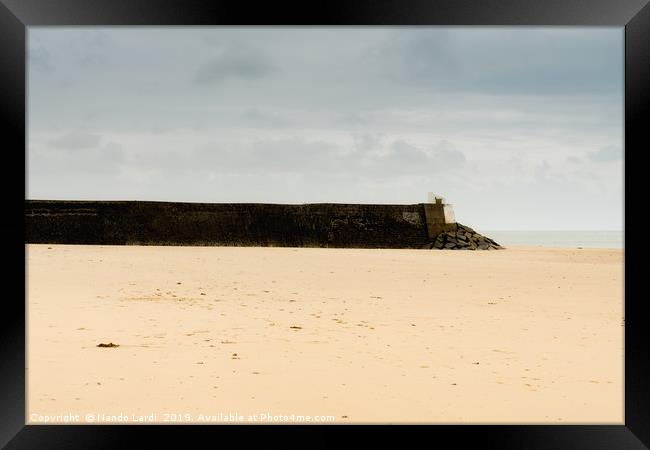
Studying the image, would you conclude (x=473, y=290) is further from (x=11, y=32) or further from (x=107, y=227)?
(x=107, y=227)

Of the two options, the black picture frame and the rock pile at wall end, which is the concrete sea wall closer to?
the rock pile at wall end

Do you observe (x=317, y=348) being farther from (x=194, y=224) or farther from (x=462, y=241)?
(x=462, y=241)

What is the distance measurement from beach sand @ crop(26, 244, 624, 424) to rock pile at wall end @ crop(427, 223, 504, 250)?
6.63 metres

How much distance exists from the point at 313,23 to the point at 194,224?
12.7 meters

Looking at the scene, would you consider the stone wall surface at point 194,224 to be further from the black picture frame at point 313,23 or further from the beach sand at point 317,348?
the black picture frame at point 313,23

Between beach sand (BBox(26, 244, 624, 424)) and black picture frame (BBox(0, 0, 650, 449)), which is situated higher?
black picture frame (BBox(0, 0, 650, 449))

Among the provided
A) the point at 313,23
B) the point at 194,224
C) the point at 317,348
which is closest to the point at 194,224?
the point at 194,224

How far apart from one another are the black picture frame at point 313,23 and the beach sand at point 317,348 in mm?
319

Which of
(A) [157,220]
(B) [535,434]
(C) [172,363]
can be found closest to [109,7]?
(C) [172,363]

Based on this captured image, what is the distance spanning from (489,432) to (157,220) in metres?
13.4

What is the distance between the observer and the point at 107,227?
48.5ft

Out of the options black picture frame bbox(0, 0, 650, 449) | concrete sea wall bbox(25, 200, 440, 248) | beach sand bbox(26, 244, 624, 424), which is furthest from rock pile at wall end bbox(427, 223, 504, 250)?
black picture frame bbox(0, 0, 650, 449)

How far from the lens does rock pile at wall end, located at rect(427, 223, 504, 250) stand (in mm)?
15336

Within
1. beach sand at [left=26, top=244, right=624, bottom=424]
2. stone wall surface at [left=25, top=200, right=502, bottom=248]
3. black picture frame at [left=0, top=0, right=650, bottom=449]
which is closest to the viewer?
black picture frame at [left=0, top=0, right=650, bottom=449]
